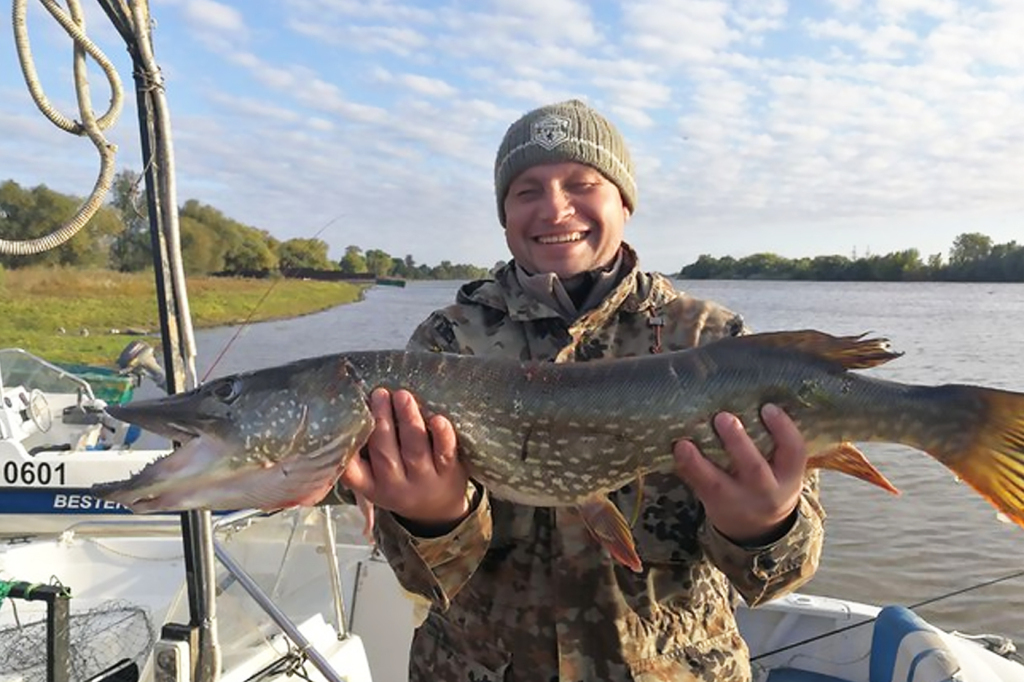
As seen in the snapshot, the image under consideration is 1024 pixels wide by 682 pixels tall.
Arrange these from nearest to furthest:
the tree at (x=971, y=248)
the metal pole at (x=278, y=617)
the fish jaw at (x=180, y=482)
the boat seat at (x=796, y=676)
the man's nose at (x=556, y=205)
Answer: the fish jaw at (x=180, y=482) → the man's nose at (x=556, y=205) → the metal pole at (x=278, y=617) → the boat seat at (x=796, y=676) → the tree at (x=971, y=248)

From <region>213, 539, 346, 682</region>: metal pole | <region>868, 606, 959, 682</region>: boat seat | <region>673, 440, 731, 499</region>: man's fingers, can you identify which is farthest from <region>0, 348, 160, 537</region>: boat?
<region>673, 440, 731, 499</region>: man's fingers

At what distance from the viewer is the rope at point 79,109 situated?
253cm

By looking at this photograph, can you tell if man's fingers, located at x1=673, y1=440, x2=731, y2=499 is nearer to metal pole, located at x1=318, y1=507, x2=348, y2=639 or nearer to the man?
the man

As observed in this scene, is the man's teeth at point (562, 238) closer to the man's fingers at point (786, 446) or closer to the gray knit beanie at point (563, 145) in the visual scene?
the gray knit beanie at point (563, 145)

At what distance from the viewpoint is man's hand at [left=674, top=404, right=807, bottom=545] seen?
6.33 ft

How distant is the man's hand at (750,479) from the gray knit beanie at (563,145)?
3.10 feet

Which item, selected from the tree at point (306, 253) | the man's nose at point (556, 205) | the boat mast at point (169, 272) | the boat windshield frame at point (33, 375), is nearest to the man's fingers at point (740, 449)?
the man's nose at point (556, 205)

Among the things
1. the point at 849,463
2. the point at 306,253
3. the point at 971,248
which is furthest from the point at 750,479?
the point at 971,248

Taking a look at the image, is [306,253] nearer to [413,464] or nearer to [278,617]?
[278,617]

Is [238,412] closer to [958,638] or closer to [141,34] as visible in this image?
[141,34]

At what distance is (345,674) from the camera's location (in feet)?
11.7

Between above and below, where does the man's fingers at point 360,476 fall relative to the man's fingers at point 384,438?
below

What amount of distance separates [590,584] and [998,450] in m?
1.08

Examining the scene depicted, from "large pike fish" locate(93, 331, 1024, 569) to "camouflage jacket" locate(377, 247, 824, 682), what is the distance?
152mm
